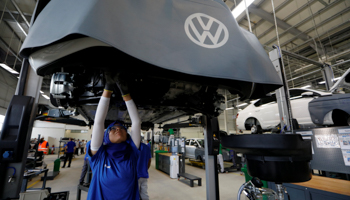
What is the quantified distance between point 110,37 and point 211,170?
273 cm

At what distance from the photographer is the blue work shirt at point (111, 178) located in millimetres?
1456

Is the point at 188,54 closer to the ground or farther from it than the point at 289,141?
farther from it

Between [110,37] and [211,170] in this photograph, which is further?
[211,170]

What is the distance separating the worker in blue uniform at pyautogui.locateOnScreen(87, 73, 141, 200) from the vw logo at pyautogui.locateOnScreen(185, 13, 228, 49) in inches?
33.2

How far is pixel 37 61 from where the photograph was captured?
0.68 m

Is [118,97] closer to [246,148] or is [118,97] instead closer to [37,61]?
[37,61]

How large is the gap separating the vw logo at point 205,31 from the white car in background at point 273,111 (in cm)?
325

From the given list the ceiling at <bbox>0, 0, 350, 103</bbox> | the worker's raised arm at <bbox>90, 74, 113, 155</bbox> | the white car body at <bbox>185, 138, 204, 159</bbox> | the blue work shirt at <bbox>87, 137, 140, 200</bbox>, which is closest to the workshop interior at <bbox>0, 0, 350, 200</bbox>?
the worker's raised arm at <bbox>90, 74, 113, 155</bbox>

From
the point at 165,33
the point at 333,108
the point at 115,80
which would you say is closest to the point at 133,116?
the point at 115,80

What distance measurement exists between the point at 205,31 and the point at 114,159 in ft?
4.58

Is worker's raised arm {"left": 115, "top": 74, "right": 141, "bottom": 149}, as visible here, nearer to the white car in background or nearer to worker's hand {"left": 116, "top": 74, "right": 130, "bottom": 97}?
worker's hand {"left": 116, "top": 74, "right": 130, "bottom": 97}

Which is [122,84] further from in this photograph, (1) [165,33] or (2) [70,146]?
(2) [70,146]

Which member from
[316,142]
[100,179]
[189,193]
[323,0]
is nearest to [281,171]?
[100,179]

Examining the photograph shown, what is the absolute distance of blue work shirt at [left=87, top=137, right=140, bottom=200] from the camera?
1.46 m
